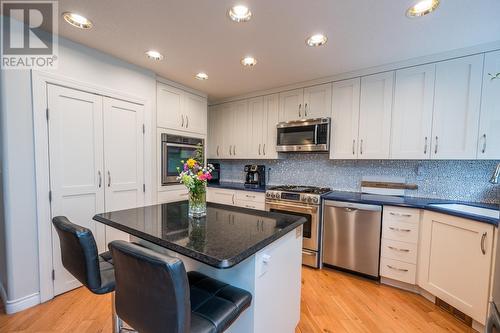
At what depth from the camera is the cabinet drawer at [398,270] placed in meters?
2.24

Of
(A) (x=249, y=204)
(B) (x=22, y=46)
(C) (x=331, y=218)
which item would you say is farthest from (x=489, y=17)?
(B) (x=22, y=46)

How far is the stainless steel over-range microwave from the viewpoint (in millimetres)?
2900

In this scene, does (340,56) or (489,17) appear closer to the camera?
(489,17)

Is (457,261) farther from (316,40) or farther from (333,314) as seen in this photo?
(316,40)

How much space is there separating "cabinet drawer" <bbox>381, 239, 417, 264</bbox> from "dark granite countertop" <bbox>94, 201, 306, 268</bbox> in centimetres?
151

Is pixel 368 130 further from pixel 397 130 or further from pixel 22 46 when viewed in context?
pixel 22 46

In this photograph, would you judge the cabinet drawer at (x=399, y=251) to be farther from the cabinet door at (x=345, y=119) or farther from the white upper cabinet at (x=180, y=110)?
the white upper cabinet at (x=180, y=110)

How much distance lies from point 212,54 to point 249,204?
6.74 ft

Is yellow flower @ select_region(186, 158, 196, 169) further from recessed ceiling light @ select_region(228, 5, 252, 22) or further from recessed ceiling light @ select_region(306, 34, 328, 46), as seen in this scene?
recessed ceiling light @ select_region(306, 34, 328, 46)

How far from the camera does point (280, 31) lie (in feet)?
6.17

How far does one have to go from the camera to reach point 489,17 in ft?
5.47

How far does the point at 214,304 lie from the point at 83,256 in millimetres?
730

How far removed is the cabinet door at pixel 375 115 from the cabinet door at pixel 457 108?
425 millimetres

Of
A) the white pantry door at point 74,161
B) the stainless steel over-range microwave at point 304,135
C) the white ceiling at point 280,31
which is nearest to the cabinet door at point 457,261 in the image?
the stainless steel over-range microwave at point 304,135
